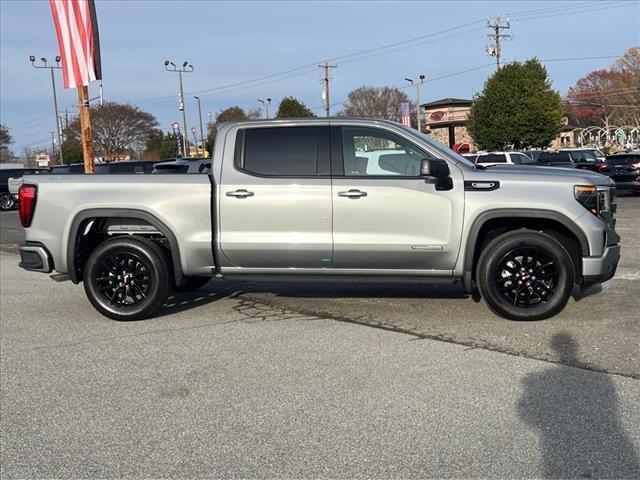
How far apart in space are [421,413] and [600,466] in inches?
42.1

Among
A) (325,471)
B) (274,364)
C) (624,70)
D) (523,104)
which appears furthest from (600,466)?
(624,70)

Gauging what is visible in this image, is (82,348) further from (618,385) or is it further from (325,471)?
(618,385)

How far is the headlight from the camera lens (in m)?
5.62

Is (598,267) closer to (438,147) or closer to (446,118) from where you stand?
(438,147)

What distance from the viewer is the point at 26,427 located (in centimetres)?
387

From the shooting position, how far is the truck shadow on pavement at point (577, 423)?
315 cm

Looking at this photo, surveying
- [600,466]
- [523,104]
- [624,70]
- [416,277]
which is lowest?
[600,466]

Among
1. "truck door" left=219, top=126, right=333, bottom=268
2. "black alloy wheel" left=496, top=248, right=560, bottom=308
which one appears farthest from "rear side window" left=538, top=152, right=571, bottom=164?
"truck door" left=219, top=126, right=333, bottom=268

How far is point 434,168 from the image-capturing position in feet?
18.3

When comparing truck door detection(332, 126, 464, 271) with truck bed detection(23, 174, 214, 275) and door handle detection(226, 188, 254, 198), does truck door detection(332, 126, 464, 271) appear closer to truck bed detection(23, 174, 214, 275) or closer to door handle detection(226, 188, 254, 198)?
door handle detection(226, 188, 254, 198)

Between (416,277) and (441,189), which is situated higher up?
(441,189)

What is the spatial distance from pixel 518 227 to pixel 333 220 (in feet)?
5.92

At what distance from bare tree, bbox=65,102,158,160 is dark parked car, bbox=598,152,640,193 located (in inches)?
2168

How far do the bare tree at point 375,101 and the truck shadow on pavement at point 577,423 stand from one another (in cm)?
7324
